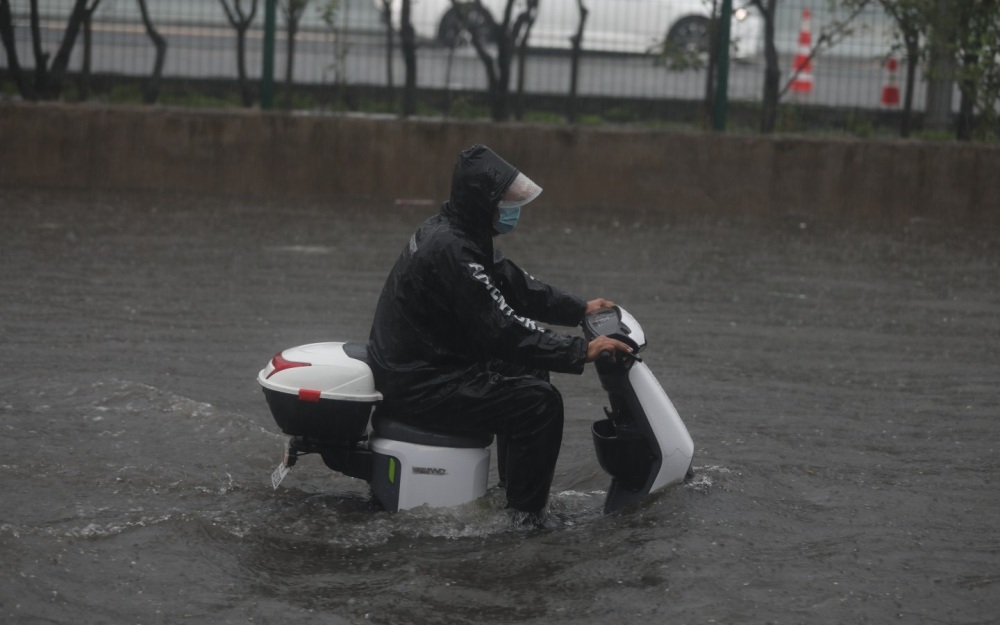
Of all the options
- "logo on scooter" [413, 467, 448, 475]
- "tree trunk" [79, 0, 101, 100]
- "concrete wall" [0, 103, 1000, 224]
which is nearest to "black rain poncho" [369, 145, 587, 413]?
"logo on scooter" [413, 467, 448, 475]

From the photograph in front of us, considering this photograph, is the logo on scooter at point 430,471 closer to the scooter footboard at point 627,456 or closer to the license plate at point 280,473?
the license plate at point 280,473

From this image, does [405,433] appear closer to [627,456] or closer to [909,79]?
[627,456]

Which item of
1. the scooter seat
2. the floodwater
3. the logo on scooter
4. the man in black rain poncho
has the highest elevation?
the man in black rain poncho

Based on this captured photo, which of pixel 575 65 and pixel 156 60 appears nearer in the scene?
pixel 156 60

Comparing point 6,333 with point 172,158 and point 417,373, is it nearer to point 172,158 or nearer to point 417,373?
point 417,373

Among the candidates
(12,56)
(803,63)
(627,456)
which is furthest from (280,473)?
(803,63)

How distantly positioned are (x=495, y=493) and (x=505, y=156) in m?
8.66

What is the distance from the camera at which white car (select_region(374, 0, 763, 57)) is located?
45.4ft

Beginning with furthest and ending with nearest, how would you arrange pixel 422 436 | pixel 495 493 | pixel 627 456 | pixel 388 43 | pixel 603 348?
pixel 388 43 < pixel 495 493 < pixel 627 456 < pixel 422 436 < pixel 603 348

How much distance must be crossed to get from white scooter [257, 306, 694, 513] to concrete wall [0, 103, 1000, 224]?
8522mm

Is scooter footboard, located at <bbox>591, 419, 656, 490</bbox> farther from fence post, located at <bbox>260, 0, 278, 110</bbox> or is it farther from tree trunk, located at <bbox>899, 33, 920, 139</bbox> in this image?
tree trunk, located at <bbox>899, 33, 920, 139</bbox>

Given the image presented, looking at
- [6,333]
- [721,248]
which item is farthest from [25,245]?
[721,248]

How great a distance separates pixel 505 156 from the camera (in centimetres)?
1347

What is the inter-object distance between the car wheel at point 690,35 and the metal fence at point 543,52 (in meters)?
0.02
